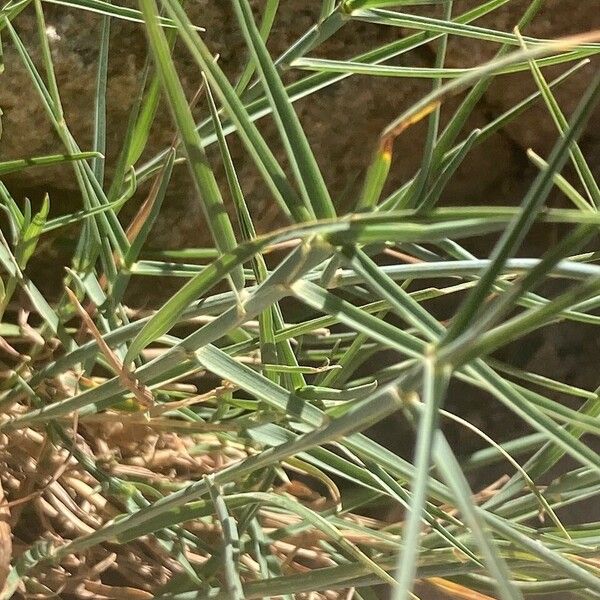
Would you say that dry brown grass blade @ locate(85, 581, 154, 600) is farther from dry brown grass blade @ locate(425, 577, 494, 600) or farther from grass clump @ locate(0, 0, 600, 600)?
dry brown grass blade @ locate(425, 577, 494, 600)

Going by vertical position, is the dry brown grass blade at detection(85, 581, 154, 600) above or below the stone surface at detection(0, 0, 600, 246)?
below

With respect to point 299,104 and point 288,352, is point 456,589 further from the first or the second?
point 299,104

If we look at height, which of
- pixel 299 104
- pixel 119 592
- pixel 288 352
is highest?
pixel 299 104

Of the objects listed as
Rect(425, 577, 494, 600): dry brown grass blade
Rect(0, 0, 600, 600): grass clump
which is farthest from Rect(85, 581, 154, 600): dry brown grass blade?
Rect(425, 577, 494, 600): dry brown grass blade

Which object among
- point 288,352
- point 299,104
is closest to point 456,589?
point 288,352

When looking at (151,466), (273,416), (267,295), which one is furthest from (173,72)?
(151,466)

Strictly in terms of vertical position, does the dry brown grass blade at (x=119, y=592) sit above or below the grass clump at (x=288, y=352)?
below

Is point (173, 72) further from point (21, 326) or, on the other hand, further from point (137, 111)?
point (21, 326)

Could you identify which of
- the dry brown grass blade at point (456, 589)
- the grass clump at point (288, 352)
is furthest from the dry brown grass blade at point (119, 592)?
the dry brown grass blade at point (456, 589)

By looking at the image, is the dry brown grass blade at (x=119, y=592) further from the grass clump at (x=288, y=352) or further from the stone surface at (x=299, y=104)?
the stone surface at (x=299, y=104)
